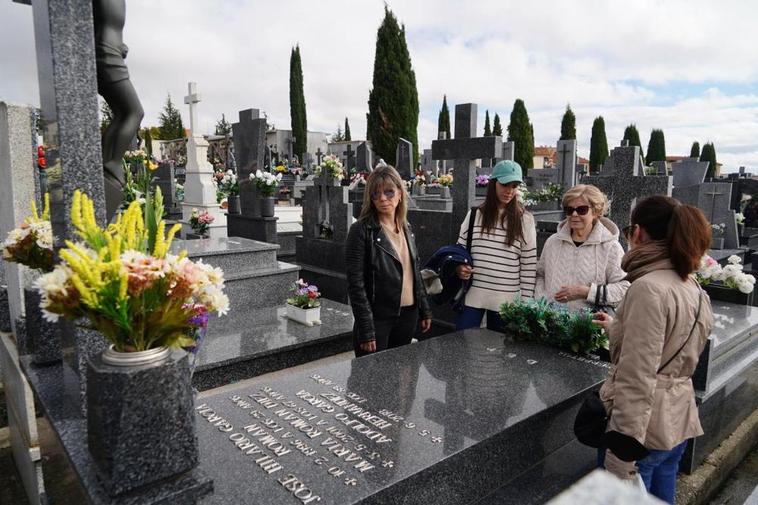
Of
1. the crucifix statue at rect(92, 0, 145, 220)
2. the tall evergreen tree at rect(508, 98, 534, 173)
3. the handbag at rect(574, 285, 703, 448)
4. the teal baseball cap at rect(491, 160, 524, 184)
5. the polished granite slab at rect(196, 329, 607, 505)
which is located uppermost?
the tall evergreen tree at rect(508, 98, 534, 173)

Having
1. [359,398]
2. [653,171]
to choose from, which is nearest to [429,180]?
[653,171]

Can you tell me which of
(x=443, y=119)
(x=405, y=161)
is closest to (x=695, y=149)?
(x=443, y=119)

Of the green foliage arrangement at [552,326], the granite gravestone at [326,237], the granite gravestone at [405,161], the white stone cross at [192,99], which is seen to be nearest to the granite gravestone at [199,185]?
the white stone cross at [192,99]

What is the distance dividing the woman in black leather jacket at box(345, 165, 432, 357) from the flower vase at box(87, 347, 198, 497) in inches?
64.1

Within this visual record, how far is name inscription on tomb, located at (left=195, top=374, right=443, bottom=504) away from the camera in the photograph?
1.94m

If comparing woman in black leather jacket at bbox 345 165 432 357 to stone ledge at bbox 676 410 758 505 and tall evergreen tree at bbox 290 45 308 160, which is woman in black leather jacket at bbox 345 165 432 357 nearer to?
stone ledge at bbox 676 410 758 505

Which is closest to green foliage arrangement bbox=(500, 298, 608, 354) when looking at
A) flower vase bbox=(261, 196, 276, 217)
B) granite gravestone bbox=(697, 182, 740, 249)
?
flower vase bbox=(261, 196, 276, 217)

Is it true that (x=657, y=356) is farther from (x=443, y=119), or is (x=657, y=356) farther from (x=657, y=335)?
(x=443, y=119)

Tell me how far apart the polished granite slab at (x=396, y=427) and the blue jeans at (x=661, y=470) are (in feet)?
1.19

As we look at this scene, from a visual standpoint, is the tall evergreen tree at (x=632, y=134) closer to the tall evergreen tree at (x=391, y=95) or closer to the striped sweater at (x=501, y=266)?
the tall evergreen tree at (x=391, y=95)

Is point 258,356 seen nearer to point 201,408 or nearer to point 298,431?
point 201,408

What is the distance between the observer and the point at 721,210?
892cm

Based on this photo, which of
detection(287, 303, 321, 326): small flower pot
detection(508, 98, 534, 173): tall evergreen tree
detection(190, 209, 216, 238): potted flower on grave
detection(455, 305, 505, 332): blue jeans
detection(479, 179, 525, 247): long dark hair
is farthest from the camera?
detection(508, 98, 534, 173): tall evergreen tree

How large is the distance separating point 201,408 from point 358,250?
1239 millimetres
